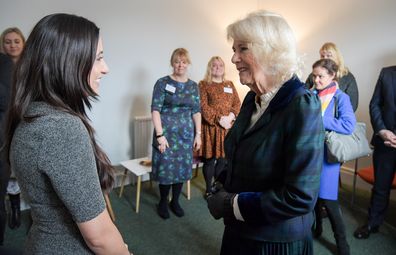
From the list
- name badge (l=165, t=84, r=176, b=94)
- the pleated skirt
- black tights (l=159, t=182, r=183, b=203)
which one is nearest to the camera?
the pleated skirt

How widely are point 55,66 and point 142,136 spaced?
9.66 ft

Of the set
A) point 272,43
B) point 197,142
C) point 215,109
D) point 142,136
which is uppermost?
point 272,43

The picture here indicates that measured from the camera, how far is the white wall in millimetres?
3168

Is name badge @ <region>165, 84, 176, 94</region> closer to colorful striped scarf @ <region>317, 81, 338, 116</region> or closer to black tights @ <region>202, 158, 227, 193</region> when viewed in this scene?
black tights @ <region>202, 158, 227, 193</region>

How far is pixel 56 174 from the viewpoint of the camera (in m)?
0.69

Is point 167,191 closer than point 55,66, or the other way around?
point 55,66

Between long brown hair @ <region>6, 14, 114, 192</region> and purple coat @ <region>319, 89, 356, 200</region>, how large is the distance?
1.71 m

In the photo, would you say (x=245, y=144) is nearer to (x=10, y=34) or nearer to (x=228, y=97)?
(x=228, y=97)

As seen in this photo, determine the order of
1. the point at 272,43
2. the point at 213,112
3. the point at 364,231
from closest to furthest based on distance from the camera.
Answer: the point at 272,43 < the point at 364,231 < the point at 213,112

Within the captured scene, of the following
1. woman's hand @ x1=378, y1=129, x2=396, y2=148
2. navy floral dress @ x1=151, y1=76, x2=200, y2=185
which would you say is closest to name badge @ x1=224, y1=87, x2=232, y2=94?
navy floral dress @ x1=151, y1=76, x2=200, y2=185

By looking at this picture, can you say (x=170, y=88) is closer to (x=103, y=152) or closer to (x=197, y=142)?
(x=197, y=142)

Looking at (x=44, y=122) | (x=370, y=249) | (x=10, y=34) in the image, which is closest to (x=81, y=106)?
(x=44, y=122)

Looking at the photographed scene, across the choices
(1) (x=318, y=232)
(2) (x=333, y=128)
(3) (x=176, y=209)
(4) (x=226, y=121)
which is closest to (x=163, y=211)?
(3) (x=176, y=209)

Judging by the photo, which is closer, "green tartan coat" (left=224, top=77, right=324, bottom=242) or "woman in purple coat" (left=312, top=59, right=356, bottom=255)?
"green tartan coat" (left=224, top=77, right=324, bottom=242)
